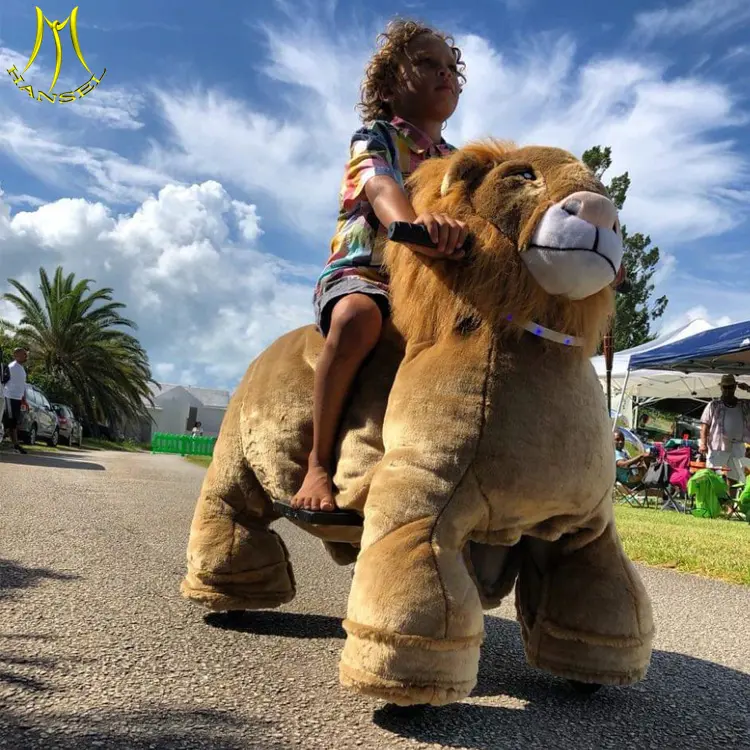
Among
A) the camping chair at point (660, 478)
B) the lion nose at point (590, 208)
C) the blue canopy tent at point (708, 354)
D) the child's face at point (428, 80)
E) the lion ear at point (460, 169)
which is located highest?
the blue canopy tent at point (708, 354)

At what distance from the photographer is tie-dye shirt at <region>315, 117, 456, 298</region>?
2322 millimetres

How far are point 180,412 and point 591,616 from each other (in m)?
44.7

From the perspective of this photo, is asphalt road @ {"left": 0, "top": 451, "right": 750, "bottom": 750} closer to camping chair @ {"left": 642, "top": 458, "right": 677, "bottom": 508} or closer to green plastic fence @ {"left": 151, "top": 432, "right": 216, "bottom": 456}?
camping chair @ {"left": 642, "top": 458, "right": 677, "bottom": 508}

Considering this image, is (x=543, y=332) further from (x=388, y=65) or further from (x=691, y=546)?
(x=691, y=546)

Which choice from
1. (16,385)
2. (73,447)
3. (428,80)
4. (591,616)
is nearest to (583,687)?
(591,616)

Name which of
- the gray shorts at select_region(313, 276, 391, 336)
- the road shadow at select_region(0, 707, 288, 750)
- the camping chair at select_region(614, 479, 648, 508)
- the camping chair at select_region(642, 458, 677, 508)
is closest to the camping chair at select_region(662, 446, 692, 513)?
the camping chair at select_region(642, 458, 677, 508)

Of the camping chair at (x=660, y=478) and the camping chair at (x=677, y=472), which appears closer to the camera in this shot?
the camping chair at (x=660, y=478)

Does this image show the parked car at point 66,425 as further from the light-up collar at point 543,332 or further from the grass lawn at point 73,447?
the light-up collar at point 543,332

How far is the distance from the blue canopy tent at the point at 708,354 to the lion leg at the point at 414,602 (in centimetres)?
906

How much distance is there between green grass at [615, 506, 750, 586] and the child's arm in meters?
3.35

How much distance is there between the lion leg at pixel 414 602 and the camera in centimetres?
168

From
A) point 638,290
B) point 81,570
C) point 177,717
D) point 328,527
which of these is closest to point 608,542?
point 328,527

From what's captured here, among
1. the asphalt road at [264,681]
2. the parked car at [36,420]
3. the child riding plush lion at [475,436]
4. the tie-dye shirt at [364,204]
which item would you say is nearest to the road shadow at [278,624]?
the asphalt road at [264,681]

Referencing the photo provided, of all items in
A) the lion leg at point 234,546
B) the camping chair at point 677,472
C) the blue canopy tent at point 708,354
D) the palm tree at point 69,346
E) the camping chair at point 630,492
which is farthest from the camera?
the palm tree at point 69,346
